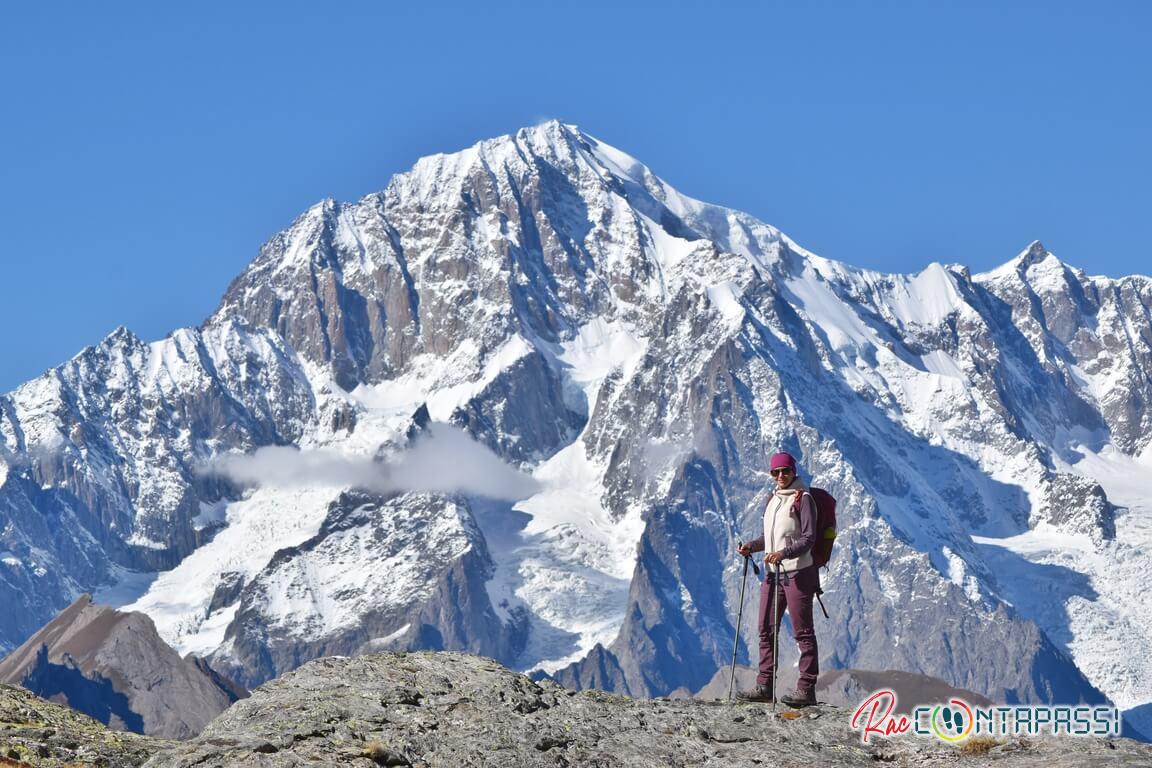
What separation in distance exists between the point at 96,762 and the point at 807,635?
10196 mm

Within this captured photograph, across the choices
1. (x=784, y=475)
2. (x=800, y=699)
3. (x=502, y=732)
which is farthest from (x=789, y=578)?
(x=502, y=732)

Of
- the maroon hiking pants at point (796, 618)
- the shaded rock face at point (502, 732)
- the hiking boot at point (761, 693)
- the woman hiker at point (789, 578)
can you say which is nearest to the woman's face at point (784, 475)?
the woman hiker at point (789, 578)

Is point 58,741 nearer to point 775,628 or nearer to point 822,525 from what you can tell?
point 775,628

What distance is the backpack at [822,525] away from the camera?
35656 millimetres

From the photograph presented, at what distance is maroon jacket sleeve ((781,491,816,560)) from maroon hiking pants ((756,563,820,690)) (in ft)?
1.06

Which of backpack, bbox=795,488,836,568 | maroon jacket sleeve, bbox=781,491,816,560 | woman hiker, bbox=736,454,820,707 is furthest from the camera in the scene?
backpack, bbox=795,488,836,568

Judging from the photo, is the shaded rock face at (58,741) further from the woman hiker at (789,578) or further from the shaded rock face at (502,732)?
the woman hiker at (789,578)

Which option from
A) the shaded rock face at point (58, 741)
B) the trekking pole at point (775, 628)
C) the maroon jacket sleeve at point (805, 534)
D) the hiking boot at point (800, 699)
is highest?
the maroon jacket sleeve at point (805, 534)

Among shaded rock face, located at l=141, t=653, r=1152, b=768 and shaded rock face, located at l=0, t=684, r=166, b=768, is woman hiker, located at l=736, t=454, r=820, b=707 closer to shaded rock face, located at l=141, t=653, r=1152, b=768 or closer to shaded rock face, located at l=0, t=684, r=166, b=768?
shaded rock face, located at l=141, t=653, r=1152, b=768

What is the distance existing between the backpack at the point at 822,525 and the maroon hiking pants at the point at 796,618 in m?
0.24

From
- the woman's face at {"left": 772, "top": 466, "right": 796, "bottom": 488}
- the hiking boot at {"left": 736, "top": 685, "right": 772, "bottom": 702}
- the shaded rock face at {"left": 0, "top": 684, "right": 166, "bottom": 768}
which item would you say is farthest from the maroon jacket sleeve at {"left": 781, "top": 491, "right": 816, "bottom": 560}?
the shaded rock face at {"left": 0, "top": 684, "right": 166, "bottom": 768}

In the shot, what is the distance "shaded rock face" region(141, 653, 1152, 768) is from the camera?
30547 mm

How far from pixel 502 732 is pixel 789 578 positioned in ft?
19.1

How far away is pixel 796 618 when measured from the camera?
115ft
